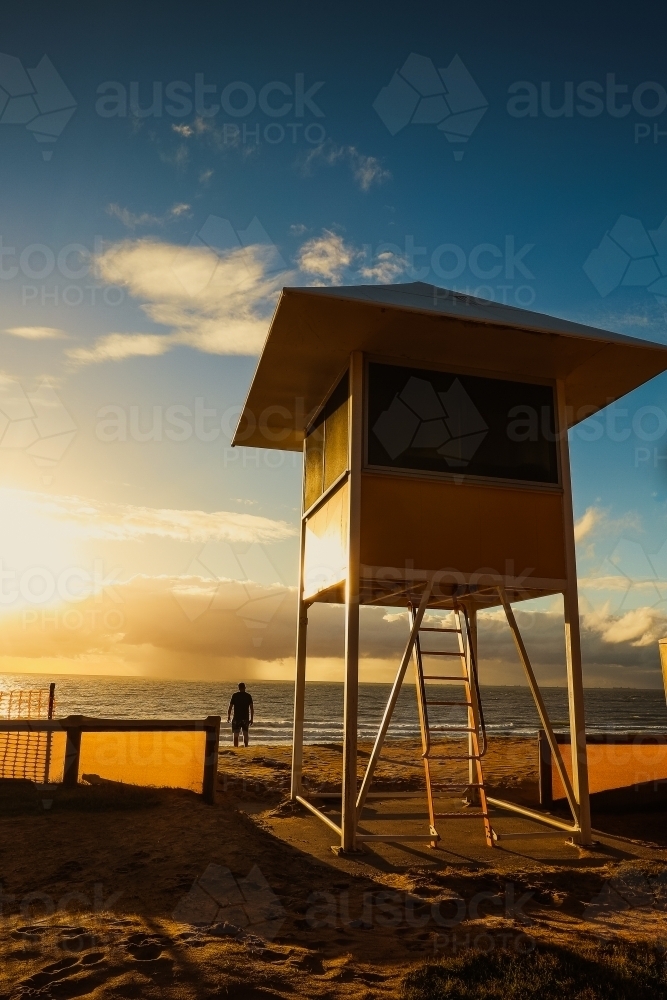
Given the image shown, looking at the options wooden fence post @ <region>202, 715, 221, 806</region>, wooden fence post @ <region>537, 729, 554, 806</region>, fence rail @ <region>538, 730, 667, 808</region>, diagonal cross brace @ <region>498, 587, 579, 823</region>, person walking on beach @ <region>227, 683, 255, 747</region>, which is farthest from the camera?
person walking on beach @ <region>227, 683, 255, 747</region>

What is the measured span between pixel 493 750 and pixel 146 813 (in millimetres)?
11299

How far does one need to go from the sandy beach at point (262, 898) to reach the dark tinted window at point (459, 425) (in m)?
4.43

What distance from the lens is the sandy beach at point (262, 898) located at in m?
4.43

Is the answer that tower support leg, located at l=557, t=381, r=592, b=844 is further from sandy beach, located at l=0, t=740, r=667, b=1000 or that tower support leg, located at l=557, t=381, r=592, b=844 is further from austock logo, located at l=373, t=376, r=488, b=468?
austock logo, located at l=373, t=376, r=488, b=468

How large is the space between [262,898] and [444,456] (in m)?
5.18

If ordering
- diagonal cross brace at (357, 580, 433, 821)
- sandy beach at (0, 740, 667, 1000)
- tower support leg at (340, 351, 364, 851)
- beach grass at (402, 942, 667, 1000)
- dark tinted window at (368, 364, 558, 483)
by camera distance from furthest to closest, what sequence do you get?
dark tinted window at (368, 364, 558, 483), diagonal cross brace at (357, 580, 433, 821), tower support leg at (340, 351, 364, 851), sandy beach at (0, 740, 667, 1000), beach grass at (402, 942, 667, 1000)

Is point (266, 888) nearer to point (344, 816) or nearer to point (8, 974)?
point (344, 816)

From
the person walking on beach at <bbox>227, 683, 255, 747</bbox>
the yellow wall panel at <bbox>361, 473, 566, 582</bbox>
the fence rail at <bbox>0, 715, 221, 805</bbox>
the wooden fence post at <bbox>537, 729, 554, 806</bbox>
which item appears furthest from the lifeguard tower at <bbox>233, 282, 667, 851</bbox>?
the person walking on beach at <bbox>227, 683, 255, 747</bbox>

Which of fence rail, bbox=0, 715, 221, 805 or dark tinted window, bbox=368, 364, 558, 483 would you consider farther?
fence rail, bbox=0, 715, 221, 805

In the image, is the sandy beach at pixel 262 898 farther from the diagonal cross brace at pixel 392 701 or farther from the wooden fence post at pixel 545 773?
the wooden fence post at pixel 545 773

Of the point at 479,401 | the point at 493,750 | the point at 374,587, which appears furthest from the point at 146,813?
the point at 493,750

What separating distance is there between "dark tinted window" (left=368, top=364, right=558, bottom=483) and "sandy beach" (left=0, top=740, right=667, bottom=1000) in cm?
443

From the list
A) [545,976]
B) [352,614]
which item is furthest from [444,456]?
[545,976]

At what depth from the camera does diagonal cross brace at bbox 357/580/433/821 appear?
7.68 metres
